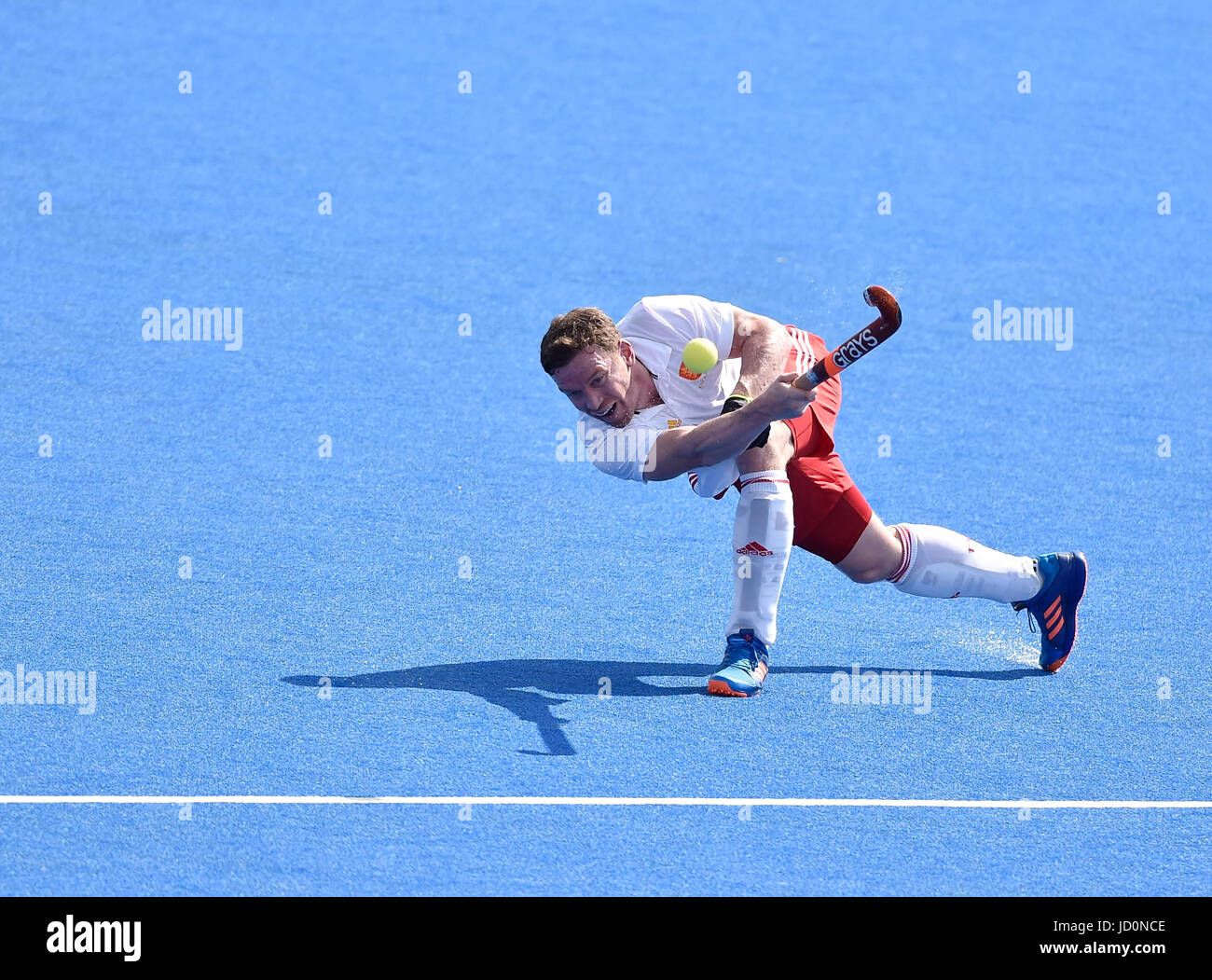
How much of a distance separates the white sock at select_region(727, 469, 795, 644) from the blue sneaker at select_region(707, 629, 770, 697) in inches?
1.3

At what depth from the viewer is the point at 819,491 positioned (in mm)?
5480

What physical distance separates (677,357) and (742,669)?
104 centimetres

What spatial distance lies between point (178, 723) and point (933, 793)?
2.26 metres

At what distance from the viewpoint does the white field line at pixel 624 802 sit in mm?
4504

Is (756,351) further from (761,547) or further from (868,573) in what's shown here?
(868,573)

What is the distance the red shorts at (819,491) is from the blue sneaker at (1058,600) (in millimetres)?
696

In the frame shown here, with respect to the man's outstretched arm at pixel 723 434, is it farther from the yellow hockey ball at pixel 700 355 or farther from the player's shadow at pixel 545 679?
the player's shadow at pixel 545 679

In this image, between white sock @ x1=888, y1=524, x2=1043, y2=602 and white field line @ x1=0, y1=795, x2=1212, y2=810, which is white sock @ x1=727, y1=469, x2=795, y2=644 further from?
white field line @ x1=0, y1=795, x2=1212, y2=810

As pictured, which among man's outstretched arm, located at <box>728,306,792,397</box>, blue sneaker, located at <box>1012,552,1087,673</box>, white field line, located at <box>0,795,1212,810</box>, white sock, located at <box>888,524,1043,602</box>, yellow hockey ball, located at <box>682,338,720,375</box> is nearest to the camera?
white field line, located at <box>0,795,1212,810</box>

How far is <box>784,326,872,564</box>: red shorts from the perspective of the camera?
216 inches

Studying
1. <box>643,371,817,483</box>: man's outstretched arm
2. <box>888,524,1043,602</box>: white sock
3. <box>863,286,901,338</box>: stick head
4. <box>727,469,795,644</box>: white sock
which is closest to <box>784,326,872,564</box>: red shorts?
<box>727,469,795,644</box>: white sock

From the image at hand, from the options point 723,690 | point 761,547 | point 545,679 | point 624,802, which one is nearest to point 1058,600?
point 761,547

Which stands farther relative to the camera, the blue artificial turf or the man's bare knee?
the man's bare knee

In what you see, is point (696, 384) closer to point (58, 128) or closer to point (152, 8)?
point (58, 128)
